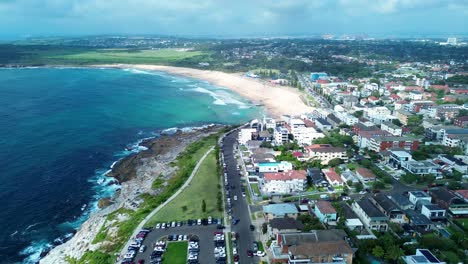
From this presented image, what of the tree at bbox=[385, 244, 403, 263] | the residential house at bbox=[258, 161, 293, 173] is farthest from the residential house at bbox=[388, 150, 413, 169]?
the tree at bbox=[385, 244, 403, 263]

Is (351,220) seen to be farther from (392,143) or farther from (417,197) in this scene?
(392,143)

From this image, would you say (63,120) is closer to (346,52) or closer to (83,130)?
(83,130)

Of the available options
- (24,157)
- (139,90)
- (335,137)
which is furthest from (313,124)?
(139,90)

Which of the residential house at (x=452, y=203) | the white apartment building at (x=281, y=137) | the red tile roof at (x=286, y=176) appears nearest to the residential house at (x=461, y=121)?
the residential house at (x=452, y=203)

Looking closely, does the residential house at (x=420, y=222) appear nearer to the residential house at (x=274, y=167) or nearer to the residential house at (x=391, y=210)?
the residential house at (x=391, y=210)

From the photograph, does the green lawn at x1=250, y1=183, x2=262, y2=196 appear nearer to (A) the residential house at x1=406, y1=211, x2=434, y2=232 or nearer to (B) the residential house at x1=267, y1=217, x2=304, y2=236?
(B) the residential house at x1=267, y1=217, x2=304, y2=236

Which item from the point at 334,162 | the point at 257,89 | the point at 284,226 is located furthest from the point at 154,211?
the point at 257,89
